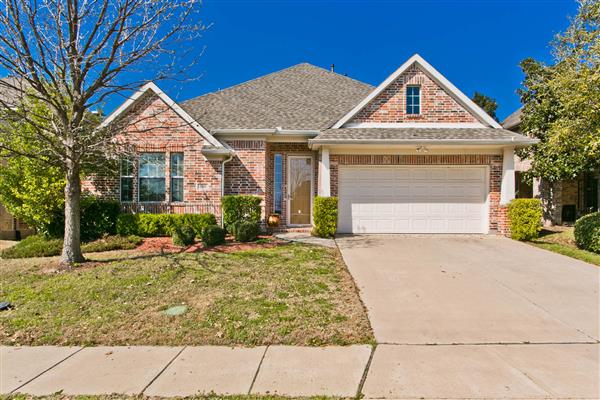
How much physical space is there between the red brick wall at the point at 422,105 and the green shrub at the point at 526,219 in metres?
3.45

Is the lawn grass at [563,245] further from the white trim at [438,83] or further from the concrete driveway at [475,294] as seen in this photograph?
the white trim at [438,83]

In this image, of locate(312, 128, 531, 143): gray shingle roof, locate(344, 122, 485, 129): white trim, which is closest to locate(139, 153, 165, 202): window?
locate(312, 128, 531, 143): gray shingle roof

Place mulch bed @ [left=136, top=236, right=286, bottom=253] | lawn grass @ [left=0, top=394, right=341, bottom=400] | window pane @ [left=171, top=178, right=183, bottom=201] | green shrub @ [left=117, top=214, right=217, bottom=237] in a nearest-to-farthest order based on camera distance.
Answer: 1. lawn grass @ [left=0, top=394, right=341, bottom=400]
2. mulch bed @ [left=136, top=236, right=286, bottom=253]
3. green shrub @ [left=117, top=214, right=217, bottom=237]
4. window pane @ [left=171, top=178, right=183, bottom=201]

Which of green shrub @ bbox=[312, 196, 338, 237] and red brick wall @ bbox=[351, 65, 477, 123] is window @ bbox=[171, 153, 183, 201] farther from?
red brick wall @ bbox=[351, 65, 477, 123]

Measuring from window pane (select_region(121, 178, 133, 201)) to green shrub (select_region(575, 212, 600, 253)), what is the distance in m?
14.1

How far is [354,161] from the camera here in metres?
11.5

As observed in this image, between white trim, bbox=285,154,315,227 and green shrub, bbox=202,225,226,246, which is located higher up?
white trim, bbox=285,154,315,227

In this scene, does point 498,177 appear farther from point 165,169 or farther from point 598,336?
point 165,169

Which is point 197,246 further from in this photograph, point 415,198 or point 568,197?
point 568,197

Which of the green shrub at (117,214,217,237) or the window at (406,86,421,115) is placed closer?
the green shrub at (117,214,217,237)

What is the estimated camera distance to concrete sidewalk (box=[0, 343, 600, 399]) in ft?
9.77

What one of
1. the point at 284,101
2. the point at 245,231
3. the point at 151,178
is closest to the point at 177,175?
the point at 151,178

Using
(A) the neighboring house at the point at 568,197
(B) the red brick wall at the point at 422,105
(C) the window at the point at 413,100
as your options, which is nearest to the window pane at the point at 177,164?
(B) the red brick wall at the point at 422,105

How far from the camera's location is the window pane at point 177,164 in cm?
1118
